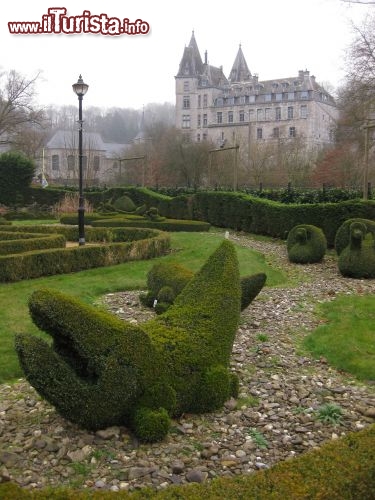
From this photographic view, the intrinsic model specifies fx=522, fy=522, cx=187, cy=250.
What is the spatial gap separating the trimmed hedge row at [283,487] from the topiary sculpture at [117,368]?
1.16 metres

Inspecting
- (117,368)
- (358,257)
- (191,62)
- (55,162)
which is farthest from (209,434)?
(191,62)

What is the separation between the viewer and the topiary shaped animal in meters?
11.6

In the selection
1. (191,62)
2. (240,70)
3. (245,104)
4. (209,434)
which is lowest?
(209,434)

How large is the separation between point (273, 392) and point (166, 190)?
2696cm

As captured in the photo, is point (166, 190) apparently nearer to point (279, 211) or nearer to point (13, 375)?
point (279, 211)

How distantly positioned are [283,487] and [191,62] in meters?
79.3

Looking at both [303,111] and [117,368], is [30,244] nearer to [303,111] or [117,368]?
[117,368]

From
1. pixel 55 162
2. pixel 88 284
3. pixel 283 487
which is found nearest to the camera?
pixel 283 487

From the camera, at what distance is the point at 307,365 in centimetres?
664

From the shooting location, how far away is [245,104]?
7150 cm

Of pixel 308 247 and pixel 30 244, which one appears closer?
pixel 308 247

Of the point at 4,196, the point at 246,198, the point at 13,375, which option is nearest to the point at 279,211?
the point at 246,198

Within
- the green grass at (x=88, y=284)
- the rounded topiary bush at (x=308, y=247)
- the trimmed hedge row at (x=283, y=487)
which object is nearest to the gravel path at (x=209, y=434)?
the trimmed hedge row at (x=283, y=487)

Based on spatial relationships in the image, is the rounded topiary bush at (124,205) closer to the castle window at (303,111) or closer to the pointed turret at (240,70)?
the castle window at (303,111)
